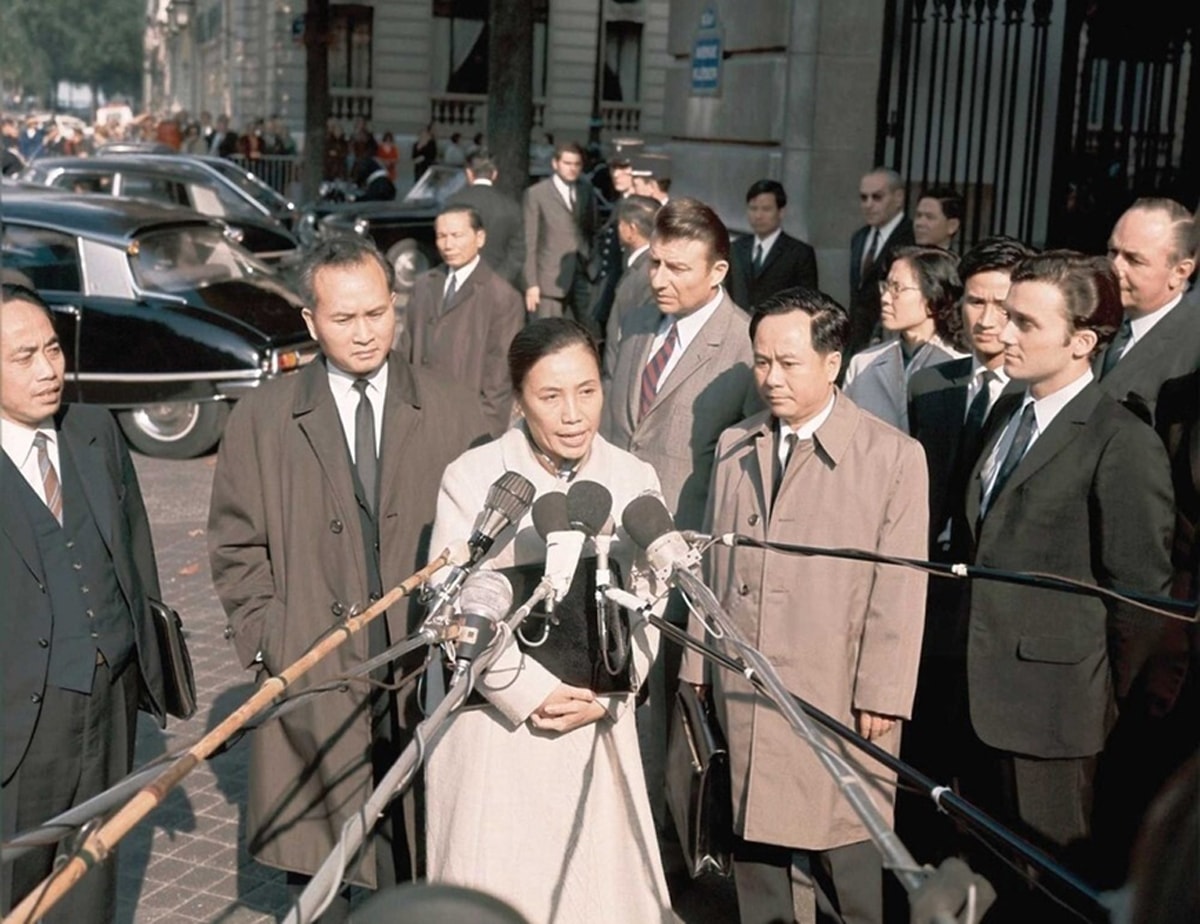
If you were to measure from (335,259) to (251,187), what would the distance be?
68.9 feet

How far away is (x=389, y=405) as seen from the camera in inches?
203

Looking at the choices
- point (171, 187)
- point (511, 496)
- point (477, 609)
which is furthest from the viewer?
point (171, 187)

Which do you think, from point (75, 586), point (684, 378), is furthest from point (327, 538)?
point (684, 378)

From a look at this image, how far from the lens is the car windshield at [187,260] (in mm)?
13094

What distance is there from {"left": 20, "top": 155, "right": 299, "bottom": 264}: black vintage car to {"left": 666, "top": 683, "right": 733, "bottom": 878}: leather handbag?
53.5 ft

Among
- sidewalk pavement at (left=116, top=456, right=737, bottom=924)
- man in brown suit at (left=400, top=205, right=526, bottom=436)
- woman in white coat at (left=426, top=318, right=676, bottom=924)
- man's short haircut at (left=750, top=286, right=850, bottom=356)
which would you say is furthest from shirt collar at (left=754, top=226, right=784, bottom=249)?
woman in white coat at (left=426, top=318, right=676, bottom=924)

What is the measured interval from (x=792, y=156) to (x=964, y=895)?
10.7 meters

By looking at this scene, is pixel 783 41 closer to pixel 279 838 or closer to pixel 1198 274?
pixel 1198 274

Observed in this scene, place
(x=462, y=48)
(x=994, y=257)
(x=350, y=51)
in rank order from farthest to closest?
(x=350, y=51) → (x=462, y=48) → (x=994, y=257)

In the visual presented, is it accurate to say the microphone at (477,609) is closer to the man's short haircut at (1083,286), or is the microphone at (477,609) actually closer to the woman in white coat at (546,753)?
the woman in white coat at (546,753)

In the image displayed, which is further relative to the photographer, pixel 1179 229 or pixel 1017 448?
pixel 1179 229

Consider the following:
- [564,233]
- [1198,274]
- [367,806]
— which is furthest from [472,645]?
[564,233]

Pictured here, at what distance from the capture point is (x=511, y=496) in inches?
159

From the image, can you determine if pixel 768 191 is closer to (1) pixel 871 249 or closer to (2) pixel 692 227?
(1) pixel 871 249
